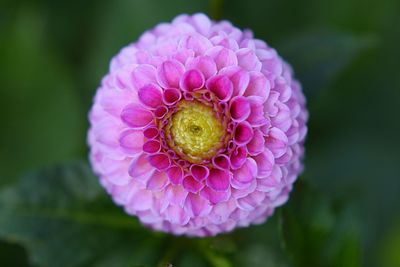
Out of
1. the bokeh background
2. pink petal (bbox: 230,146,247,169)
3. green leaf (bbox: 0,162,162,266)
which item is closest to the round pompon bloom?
pink petal (bbox: 230,146,247,169)

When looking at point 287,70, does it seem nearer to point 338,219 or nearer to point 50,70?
point 338,219

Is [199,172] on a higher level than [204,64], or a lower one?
lower

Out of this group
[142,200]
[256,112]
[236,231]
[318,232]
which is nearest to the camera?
[256,112]

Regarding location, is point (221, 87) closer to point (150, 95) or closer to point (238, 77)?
point (238, 77)

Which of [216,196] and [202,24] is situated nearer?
[216,196]

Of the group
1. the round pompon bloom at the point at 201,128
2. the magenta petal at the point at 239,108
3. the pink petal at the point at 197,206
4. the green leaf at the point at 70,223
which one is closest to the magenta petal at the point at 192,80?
the round pompon bloom at the point at 201,128

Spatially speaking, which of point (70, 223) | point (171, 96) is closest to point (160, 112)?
point (171, 96)

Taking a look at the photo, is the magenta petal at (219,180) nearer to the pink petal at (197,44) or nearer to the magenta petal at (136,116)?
the magenta petal at (136,116)
